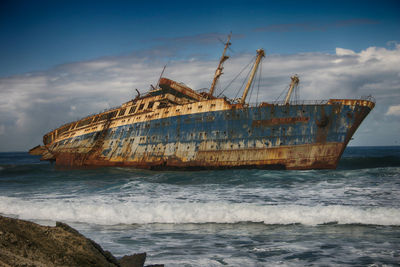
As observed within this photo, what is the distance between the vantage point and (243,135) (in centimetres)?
2439

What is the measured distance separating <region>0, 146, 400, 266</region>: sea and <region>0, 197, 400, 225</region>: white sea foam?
30 mm

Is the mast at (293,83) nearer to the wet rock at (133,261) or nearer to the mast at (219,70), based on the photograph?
the mast at (219,70)

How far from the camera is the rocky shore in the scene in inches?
149

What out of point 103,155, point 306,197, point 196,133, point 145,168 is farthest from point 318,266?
point 103,155

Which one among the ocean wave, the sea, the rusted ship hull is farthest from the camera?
the ocean wave

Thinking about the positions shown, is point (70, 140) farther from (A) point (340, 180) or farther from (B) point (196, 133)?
(A) point (340, 180)

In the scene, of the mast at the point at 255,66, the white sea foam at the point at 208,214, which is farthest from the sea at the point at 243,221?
the mast at the point at 255,66

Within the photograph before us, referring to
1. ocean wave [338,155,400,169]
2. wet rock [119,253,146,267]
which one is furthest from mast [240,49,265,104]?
wet rock [119,253,146,267]

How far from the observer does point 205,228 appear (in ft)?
31.0

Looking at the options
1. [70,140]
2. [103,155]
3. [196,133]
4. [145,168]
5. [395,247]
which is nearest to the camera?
[395,247]

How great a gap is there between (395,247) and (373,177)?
561 inches

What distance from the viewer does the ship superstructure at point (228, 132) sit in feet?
76.3

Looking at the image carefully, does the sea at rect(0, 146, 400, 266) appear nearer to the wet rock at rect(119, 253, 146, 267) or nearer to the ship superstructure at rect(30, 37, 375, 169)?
the wet rock at rect(119, 253, 146, 267)

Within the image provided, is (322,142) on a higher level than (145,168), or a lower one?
higher
